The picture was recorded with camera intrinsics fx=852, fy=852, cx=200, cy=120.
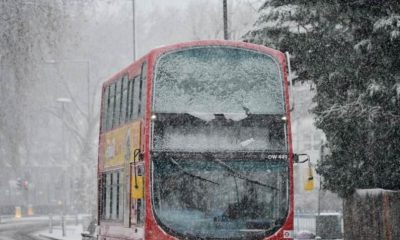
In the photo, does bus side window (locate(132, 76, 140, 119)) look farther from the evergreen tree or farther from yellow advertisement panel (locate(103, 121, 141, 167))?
the evergreen tree

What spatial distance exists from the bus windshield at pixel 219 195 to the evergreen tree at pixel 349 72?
465cm

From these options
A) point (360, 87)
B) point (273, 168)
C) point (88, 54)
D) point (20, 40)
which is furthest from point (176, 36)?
point (273, 168)

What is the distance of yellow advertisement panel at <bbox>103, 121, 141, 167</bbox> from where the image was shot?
46.9ft

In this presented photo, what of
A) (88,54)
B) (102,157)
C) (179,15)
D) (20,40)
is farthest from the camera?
(179,15)

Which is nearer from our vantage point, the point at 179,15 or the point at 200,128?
the point at 200,128

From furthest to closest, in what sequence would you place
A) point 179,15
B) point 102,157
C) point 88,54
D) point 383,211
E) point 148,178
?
point 179,15 → point 88,54 → point 383,211 → point 102,157 → point 148,178

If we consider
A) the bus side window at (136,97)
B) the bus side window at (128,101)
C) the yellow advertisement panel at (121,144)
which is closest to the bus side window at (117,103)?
the yellow advertisement panel at (121,144)

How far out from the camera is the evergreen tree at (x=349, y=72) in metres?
17.7

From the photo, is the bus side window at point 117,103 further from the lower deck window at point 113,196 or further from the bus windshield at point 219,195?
the bus windshield at point 219,195

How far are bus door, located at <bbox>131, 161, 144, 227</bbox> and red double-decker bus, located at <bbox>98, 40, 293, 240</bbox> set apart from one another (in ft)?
0.05

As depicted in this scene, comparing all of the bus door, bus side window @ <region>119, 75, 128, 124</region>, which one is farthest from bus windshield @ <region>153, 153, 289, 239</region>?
bus side window @ <region>119, 75, 128, 124</region>

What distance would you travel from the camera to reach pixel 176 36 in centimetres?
6450

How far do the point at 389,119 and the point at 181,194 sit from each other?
616cm

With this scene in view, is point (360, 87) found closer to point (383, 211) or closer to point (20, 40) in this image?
point (383, 211)
